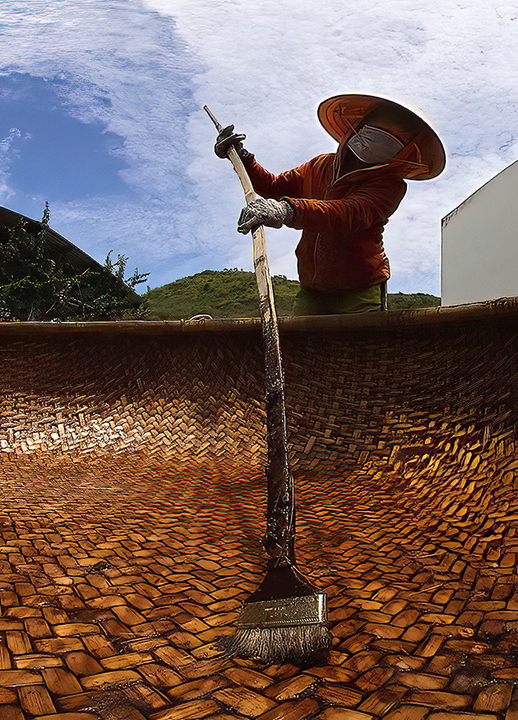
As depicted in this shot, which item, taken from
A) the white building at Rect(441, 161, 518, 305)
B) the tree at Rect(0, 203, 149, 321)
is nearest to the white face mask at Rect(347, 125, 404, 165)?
the tree at Rect(0, 203, 149, 321)

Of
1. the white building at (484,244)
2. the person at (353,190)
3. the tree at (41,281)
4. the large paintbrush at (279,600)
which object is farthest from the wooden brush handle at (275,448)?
the white building at (484,244)

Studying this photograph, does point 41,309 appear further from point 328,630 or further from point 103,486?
point 328,630

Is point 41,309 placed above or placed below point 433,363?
above

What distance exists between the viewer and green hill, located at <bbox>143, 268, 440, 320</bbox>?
10.8m

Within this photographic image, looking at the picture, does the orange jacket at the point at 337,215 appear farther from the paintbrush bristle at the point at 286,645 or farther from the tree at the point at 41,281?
the tree at the point at 41,281

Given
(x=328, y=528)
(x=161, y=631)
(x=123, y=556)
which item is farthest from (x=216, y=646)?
(x=328, y=528)

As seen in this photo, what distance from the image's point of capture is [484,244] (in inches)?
281

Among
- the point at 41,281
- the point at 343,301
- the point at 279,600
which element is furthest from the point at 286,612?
the point at 41,281

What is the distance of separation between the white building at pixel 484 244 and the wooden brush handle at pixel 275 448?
6063 millimetres

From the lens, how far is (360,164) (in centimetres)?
138

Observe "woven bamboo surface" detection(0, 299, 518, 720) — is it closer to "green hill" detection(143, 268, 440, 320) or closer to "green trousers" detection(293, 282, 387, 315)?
"green trousers" detection(293, 282, 387, 315)

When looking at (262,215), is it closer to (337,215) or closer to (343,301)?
(337,215)

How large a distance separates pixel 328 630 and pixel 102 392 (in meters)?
1.17

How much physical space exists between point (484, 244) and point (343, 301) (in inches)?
259
